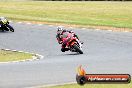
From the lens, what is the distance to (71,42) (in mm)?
23828

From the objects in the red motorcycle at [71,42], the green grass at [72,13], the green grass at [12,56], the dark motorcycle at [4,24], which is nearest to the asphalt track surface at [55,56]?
the red motorcycle at [71,42]

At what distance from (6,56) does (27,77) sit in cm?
717

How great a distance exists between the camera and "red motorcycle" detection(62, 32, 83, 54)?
2367 cm

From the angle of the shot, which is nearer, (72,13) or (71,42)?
(71,42)

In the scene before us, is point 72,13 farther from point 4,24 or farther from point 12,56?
point 12,56

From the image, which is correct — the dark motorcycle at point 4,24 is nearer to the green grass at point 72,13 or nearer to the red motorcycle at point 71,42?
the green grass at point 72,13

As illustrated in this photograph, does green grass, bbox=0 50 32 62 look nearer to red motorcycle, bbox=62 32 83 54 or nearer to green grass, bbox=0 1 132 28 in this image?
red motorcycle, bbox=62 32 83 54

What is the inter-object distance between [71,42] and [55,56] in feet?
3.44

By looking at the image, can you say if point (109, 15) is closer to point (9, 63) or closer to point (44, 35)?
point (44, 35)

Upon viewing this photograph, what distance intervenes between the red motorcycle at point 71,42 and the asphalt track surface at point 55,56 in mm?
314

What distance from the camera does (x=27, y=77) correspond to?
51.7ft

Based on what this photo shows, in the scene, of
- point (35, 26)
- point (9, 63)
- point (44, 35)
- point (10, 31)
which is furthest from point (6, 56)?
point (35, 26)

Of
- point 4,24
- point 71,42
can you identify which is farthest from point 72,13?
point 71,42

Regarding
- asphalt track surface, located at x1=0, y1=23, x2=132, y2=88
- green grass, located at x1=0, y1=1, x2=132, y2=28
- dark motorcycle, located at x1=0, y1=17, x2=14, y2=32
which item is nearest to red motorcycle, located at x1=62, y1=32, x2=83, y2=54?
asphalt track surface, located at x1=0, y1=23, x2=132, y2=88
